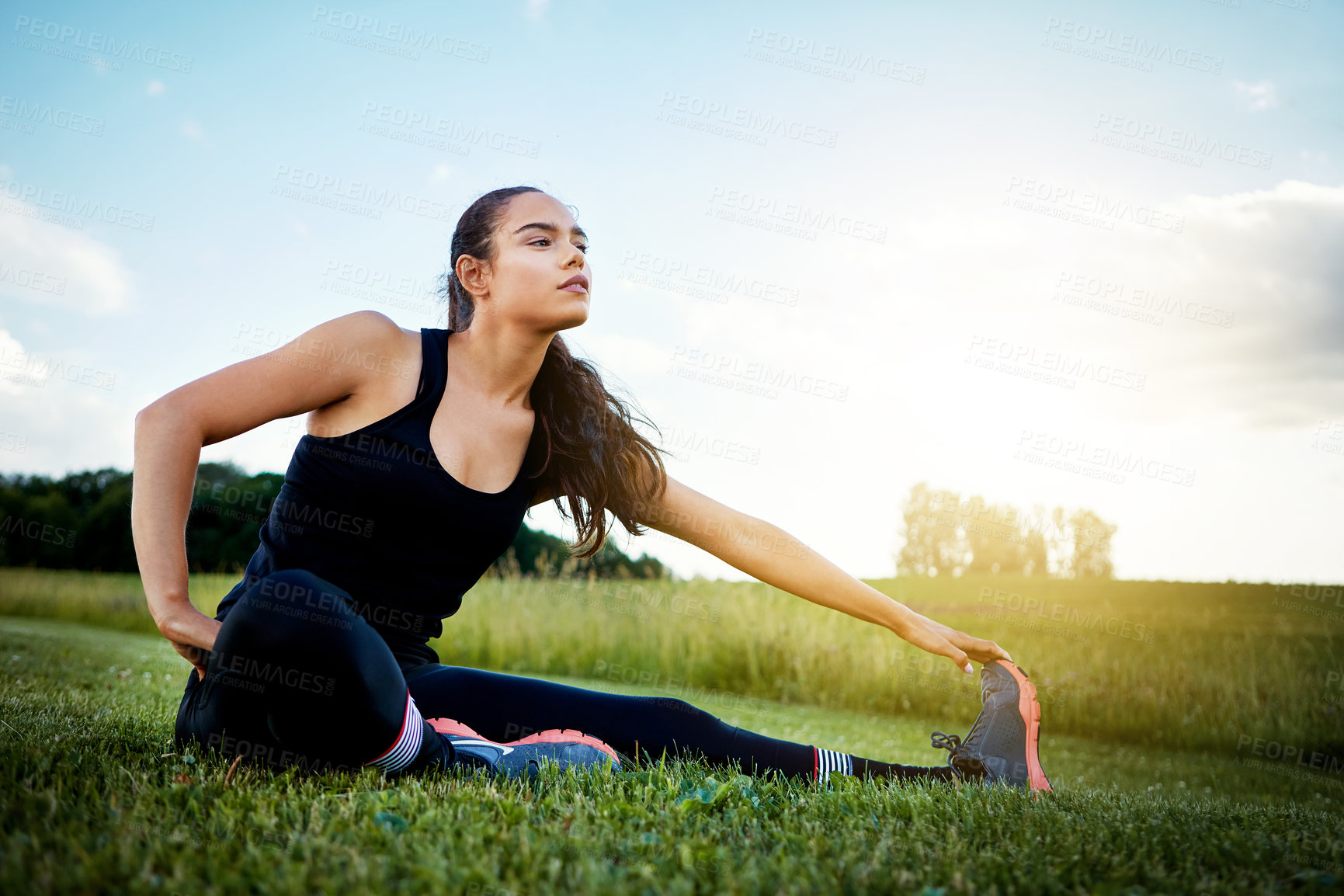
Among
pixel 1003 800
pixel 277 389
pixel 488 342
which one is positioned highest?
pixel 488 342

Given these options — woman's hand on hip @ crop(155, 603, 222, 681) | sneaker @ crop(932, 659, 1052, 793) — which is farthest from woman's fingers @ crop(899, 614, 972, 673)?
woman's hand on hip @ crop(155, 603, 222, 681)

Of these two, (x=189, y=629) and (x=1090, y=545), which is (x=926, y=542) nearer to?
(x=1090, y=545)

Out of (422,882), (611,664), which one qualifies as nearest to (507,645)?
(611,664)

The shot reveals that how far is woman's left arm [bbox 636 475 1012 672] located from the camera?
10.3 ft

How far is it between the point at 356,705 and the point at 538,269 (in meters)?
1.70

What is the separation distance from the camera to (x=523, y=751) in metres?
2.69

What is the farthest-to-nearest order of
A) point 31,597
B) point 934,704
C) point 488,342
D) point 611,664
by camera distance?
1. point 31,597
2. point 611,664
3. point 934,704
4. point 488,342

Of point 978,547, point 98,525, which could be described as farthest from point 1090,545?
point 98,525

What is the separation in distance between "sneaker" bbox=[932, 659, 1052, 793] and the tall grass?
5.23m

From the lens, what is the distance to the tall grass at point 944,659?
757 cm

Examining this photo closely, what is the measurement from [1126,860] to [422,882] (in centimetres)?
154

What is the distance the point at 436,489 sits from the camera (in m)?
2.82

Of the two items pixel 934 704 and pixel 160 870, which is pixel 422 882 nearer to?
pixel 160 870

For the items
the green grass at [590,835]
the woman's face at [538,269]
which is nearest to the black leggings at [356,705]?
the green grass at [590,835]
